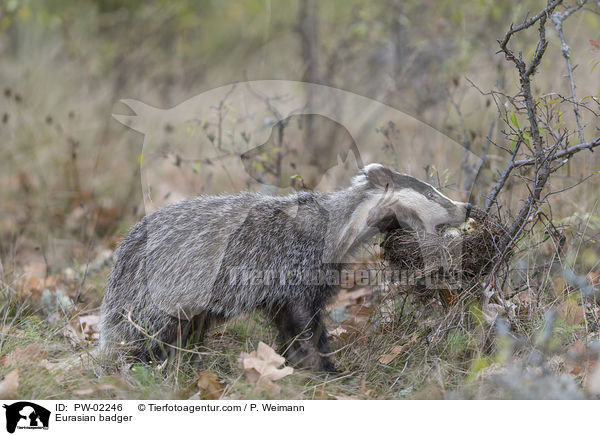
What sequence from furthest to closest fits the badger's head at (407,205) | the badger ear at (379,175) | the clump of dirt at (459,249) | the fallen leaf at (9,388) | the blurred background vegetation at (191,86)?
the blurred background vegetation at (191,86) < the badger ear at (379,175) < the badger's head at (407,205) < the clump of dirt at (459,249) < the fallen leaf at (9,388)

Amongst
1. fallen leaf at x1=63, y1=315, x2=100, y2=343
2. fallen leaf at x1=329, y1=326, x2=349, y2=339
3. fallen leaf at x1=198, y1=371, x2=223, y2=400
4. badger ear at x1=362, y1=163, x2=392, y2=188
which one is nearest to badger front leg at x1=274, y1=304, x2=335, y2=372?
fallen leaf at x1=329, y1=326, x2=349, y2=339

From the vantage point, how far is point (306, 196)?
183 inches

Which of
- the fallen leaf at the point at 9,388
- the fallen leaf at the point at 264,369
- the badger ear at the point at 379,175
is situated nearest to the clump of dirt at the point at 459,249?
the badger ear at the point at 379,175

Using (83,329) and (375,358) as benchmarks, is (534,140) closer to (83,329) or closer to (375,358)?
(375,358)

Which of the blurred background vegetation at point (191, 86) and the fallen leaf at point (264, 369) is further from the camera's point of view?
the blurred background vegetation at point (191, 86)

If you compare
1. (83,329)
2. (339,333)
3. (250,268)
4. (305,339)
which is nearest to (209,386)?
(305,339)

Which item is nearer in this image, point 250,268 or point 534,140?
point 534,140

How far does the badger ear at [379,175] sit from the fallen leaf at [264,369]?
1.31 m

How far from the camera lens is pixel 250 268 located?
437 centimetres

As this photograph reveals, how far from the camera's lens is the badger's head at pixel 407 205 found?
4.09 metres

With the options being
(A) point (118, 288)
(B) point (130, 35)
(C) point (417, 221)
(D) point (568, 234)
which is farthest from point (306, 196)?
(B) point (130, 35)
